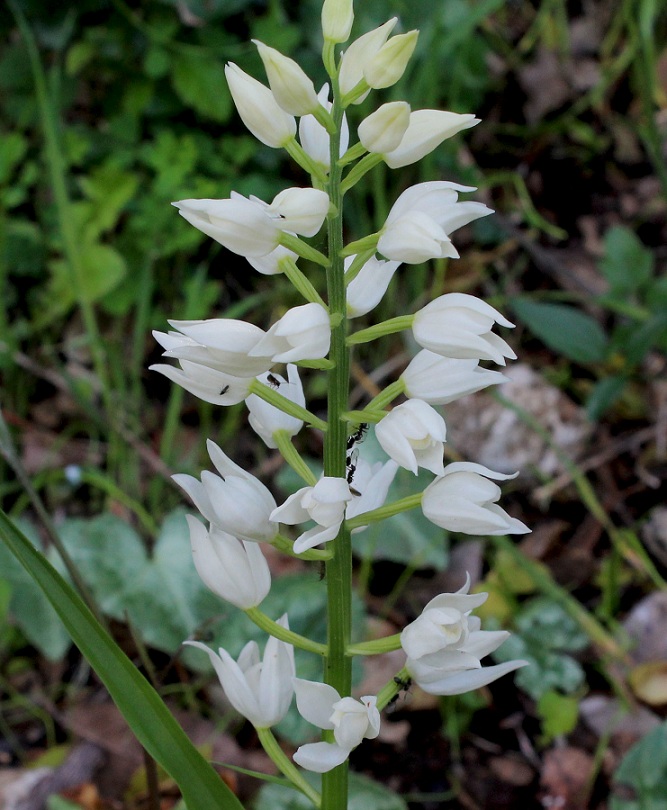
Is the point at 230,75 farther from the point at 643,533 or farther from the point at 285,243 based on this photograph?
the point at 643,533

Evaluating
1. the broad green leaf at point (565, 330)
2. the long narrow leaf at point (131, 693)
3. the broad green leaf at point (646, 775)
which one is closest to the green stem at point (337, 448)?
the long narrow leaf at point (131, 693)

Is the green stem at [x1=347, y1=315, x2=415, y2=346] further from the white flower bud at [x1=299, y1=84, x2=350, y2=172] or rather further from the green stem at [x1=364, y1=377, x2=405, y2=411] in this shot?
the white flower bud at [x1=299, y1=84, x2=350, y2=172]

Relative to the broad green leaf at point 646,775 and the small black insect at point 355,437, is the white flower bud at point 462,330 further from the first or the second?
the broad green leaf at point 646,775

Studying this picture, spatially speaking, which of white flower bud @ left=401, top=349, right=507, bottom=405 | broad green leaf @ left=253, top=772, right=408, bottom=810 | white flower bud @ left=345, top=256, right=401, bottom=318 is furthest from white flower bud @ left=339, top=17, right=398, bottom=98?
broad green leaf @ left=253, top=772, right=408, bottom=810

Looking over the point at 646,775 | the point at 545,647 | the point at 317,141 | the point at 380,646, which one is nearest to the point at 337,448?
the point at 380,646

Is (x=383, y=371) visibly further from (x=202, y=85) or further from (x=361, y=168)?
(x=361, y=168)

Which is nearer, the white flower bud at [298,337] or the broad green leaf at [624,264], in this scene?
the white flower bud at [298,337]

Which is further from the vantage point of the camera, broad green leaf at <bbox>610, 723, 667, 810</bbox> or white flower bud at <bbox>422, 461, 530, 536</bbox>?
broad green leaf at <bbox>610, 723, 667, 810</bbox>
